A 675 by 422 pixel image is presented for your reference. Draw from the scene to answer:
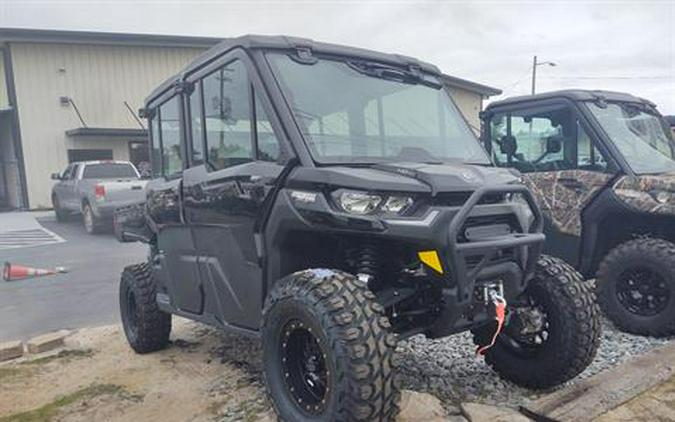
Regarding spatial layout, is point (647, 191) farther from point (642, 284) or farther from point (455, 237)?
point (455, 237)

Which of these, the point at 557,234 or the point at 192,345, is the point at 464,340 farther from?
the point at 192,345

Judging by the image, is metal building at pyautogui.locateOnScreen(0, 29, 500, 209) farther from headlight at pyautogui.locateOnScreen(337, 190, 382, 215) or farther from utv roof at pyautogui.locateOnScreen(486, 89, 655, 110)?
headlight at pyautogui.locateOnScreen(337, 190, 382, 215)

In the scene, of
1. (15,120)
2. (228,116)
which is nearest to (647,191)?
(228,116)

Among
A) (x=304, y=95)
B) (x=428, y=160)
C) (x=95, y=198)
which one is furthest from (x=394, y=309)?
(x=95, y=198)

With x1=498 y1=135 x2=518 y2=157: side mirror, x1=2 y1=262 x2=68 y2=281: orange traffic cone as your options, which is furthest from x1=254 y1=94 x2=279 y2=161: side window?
x1=2 y1=262 x2=68 y2=281: orange traffic cone

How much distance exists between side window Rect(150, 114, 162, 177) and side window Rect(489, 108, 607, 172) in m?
3.81

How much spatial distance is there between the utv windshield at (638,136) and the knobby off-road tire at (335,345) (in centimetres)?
396

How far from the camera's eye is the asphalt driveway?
7.07 meters

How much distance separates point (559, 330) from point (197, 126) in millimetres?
2906

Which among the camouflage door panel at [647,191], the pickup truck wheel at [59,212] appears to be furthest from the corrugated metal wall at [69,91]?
the camouflage door panel at [647,191]

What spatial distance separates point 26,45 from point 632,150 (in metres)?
20.8

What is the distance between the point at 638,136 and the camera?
619 centimetres

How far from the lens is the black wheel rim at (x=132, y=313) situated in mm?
5578

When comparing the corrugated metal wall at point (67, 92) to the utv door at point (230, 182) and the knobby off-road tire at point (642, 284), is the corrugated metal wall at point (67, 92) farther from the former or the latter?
the knobby off-road tire at point (642, 284)
